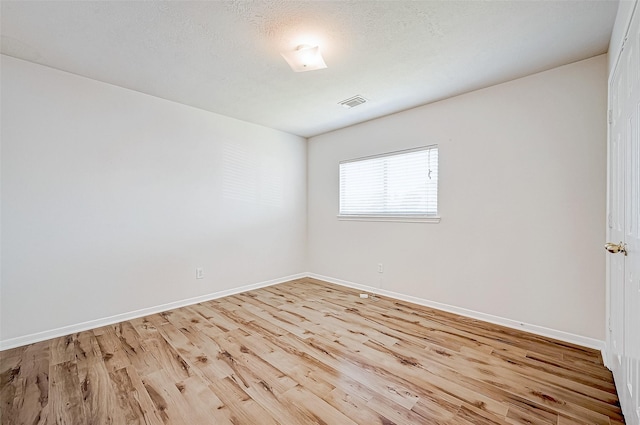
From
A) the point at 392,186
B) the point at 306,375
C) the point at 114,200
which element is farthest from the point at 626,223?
the point at 114,200

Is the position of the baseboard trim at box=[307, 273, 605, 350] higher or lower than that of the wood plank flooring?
higher

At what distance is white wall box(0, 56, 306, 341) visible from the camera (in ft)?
8.02

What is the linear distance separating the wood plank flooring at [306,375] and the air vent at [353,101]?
2.50 m

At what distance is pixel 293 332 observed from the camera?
267 centimetres

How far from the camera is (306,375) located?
1962 millimetres

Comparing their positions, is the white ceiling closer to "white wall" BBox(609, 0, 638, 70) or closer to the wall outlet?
"white wall" BBox(609, 0, 638, 70)

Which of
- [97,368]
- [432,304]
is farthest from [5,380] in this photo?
[432,304]

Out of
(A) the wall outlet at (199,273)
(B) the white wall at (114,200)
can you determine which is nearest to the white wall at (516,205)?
(B) the white wall at (114,200)

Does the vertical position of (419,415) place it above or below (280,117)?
below

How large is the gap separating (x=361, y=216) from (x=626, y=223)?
2839 millimetres

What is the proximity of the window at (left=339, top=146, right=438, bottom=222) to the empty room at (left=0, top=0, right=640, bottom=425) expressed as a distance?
0.11ft

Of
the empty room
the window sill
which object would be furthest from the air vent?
the window sill

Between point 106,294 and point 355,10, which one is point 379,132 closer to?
point 355,10

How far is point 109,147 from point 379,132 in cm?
325
